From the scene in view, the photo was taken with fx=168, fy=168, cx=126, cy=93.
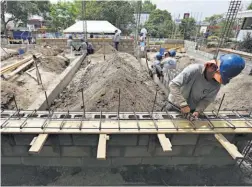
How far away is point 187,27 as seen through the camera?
1400 inches

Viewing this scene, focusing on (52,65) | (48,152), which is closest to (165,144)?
(48,152)

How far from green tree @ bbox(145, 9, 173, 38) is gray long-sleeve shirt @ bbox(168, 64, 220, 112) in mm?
37066

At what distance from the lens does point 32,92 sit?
622cm

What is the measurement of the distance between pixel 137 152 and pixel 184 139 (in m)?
0.77

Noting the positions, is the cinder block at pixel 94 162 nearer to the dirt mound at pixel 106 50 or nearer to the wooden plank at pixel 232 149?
the wooden plank at pixel 232 149

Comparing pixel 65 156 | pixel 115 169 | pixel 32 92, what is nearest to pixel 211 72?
pixel 115 169

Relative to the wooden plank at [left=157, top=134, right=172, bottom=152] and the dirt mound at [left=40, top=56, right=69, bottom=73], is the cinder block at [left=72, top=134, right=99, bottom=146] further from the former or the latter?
the dirt mound at [left=40, top=56, right=69, bottom=73]

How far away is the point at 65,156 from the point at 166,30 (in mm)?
39205

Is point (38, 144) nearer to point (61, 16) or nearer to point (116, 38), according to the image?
point (116, 38)

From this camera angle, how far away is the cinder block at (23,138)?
244 cm

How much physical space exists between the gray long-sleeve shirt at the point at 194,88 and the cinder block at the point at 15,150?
247 centimetres

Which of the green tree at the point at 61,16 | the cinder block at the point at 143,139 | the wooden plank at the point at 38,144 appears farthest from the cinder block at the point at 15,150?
the green tree at the point at 61,16

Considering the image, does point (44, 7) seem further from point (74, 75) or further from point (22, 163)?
point (22, 163)

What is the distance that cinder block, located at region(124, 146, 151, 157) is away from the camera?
2670 mm
